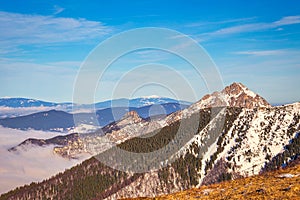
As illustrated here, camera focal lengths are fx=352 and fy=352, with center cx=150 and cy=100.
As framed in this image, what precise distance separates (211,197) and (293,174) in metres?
12.4

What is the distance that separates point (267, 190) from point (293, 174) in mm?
7998

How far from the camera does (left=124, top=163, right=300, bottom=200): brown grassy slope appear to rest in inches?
1617

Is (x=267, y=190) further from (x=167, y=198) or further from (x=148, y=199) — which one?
(x=148, y=199)

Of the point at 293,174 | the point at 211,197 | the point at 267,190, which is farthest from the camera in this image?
the point at 293,174

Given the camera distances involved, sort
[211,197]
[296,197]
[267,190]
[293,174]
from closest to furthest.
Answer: [296,197]
[267,190]
[211,197]
[293,174]

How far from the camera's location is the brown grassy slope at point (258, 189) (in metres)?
41.1

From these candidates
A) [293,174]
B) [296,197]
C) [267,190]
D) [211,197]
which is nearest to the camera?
[296,197]

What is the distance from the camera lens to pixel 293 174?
4866 cm

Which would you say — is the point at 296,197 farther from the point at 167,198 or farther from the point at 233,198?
the point at 167,198

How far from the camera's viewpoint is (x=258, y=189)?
4441cm

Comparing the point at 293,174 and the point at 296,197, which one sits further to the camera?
the point at 293,174

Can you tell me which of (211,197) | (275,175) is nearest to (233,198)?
(211,197)

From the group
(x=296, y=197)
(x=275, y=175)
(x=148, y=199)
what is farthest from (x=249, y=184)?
(x=148, y=199)

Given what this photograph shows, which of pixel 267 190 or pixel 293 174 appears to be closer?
pixel 267 190
